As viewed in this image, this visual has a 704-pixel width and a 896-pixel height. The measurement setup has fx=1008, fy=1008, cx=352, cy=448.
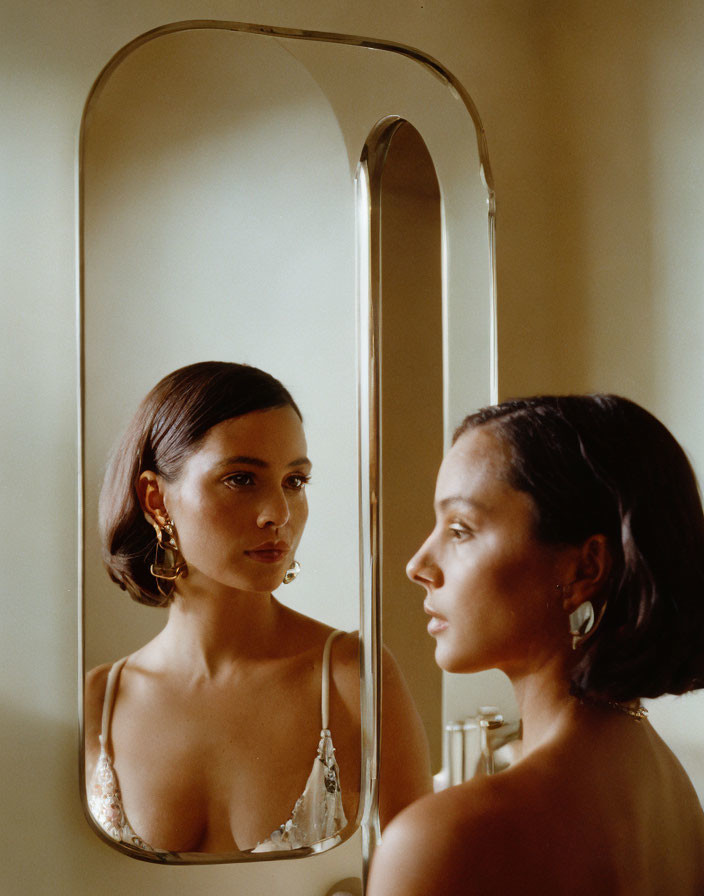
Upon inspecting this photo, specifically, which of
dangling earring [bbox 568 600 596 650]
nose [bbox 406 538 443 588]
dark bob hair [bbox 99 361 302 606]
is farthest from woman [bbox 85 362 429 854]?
dangling earring [bbox 568 600 596 650]

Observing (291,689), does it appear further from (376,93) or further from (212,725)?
(376,93)

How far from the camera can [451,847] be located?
73cm

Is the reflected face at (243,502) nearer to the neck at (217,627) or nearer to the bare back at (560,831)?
the neck at (217,627)

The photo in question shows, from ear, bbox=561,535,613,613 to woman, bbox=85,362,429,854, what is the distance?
0.23 m

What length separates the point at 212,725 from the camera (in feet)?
3.10

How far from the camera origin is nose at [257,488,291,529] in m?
0.94

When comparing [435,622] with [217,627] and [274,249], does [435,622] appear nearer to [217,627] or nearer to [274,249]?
[217,627]

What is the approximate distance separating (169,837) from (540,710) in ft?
1.22

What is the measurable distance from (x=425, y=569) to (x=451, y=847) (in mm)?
248

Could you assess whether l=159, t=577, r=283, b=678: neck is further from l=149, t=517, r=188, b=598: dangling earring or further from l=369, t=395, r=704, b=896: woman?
l=369, t=395, r=704, b=896: woman

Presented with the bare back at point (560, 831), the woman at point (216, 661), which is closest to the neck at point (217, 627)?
the woman at point (216, 661)

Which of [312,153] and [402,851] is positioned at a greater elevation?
[312,153]

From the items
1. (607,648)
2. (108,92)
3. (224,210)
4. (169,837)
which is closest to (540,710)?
(607,648)

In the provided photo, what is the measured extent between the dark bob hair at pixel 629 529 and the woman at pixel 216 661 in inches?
9.3
